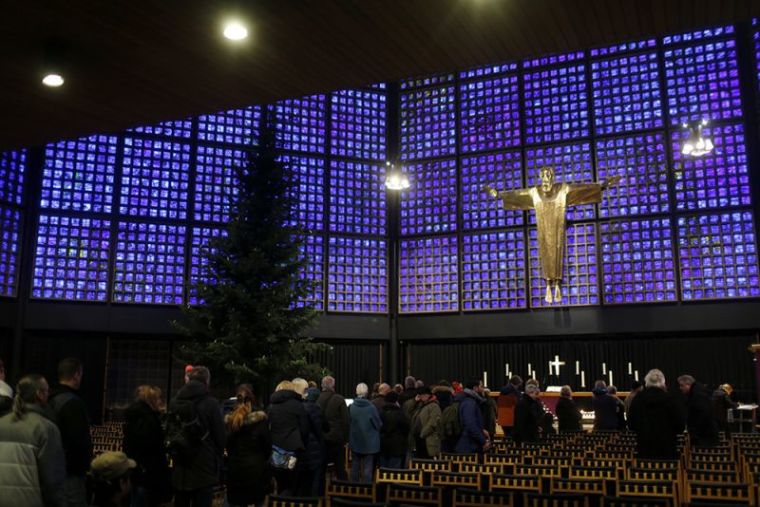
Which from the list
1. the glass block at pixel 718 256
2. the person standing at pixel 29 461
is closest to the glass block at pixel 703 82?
the glass block at pixel 718 256

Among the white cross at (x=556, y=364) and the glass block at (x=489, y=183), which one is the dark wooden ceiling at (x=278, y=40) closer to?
the white cross at (x=556, y=364)

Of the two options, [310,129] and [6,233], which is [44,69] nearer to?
[6,233]

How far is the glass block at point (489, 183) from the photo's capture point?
21.1 meters

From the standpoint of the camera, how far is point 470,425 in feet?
33.7

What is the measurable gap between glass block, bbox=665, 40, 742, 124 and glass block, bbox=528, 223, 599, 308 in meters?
3.86

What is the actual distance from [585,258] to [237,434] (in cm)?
1486

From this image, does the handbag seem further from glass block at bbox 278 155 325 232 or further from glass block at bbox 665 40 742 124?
glass block at bbox 665 40 742 124

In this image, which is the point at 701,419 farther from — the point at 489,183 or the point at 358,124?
the point at 358,124

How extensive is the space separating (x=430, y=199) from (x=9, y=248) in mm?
11617

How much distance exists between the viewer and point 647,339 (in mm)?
19094

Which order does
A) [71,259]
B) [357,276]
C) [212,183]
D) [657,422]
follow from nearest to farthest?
[657,422]
[71,259]
[212,183]
[357,276]

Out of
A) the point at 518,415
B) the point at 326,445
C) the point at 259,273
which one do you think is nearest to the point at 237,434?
the point at 326,445

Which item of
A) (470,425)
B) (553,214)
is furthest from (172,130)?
(470,425)

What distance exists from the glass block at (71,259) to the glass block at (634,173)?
535 inches
